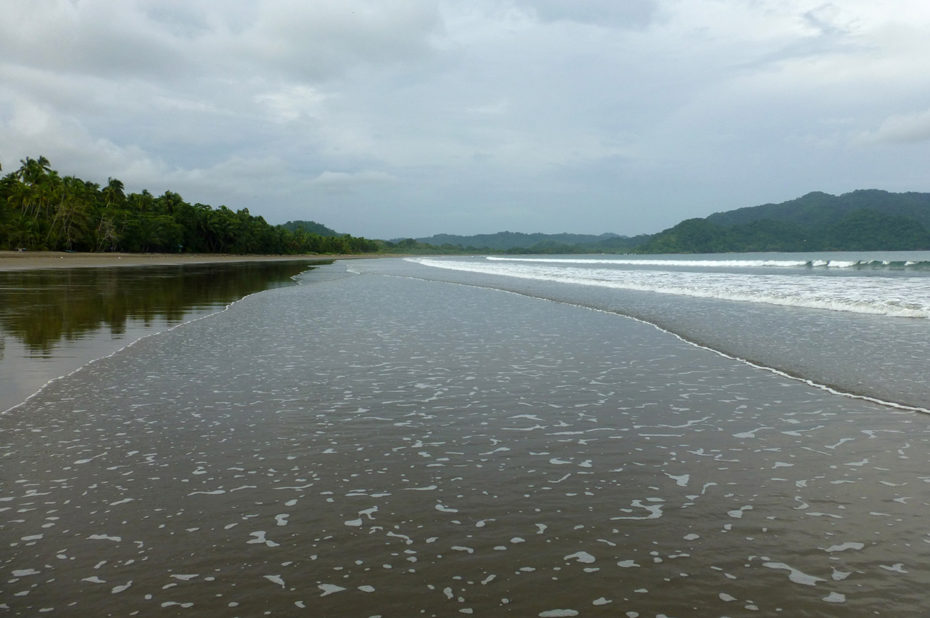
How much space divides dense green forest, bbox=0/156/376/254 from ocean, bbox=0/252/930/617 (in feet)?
357

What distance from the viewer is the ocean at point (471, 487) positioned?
4.48 metres

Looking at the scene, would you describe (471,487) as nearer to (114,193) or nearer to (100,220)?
(100,220)

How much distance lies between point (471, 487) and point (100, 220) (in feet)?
428

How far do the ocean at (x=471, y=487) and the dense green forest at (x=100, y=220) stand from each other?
357ft

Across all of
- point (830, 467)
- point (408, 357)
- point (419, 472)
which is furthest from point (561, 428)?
point (408, 357)

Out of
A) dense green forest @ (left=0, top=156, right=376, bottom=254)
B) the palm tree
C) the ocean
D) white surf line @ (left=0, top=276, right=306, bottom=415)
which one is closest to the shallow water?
white surf line @ (left=0, top=276, right=306, bottom=415)

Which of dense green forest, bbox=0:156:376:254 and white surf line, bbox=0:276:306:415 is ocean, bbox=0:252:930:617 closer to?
white surf line, bbox=0:276:306:415

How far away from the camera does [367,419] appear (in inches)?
361

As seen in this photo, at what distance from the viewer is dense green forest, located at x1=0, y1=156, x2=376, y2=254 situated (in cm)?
10569

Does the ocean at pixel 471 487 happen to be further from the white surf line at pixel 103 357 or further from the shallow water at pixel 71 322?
the shallow water at pixel 71 322

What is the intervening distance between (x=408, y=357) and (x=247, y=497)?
8414 mm

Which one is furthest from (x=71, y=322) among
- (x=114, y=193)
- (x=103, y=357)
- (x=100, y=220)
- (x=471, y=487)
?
(x=114, y=193)

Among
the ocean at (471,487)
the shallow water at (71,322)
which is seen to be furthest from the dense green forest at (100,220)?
the ocean at (471,487)

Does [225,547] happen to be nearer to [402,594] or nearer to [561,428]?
[402,594]
